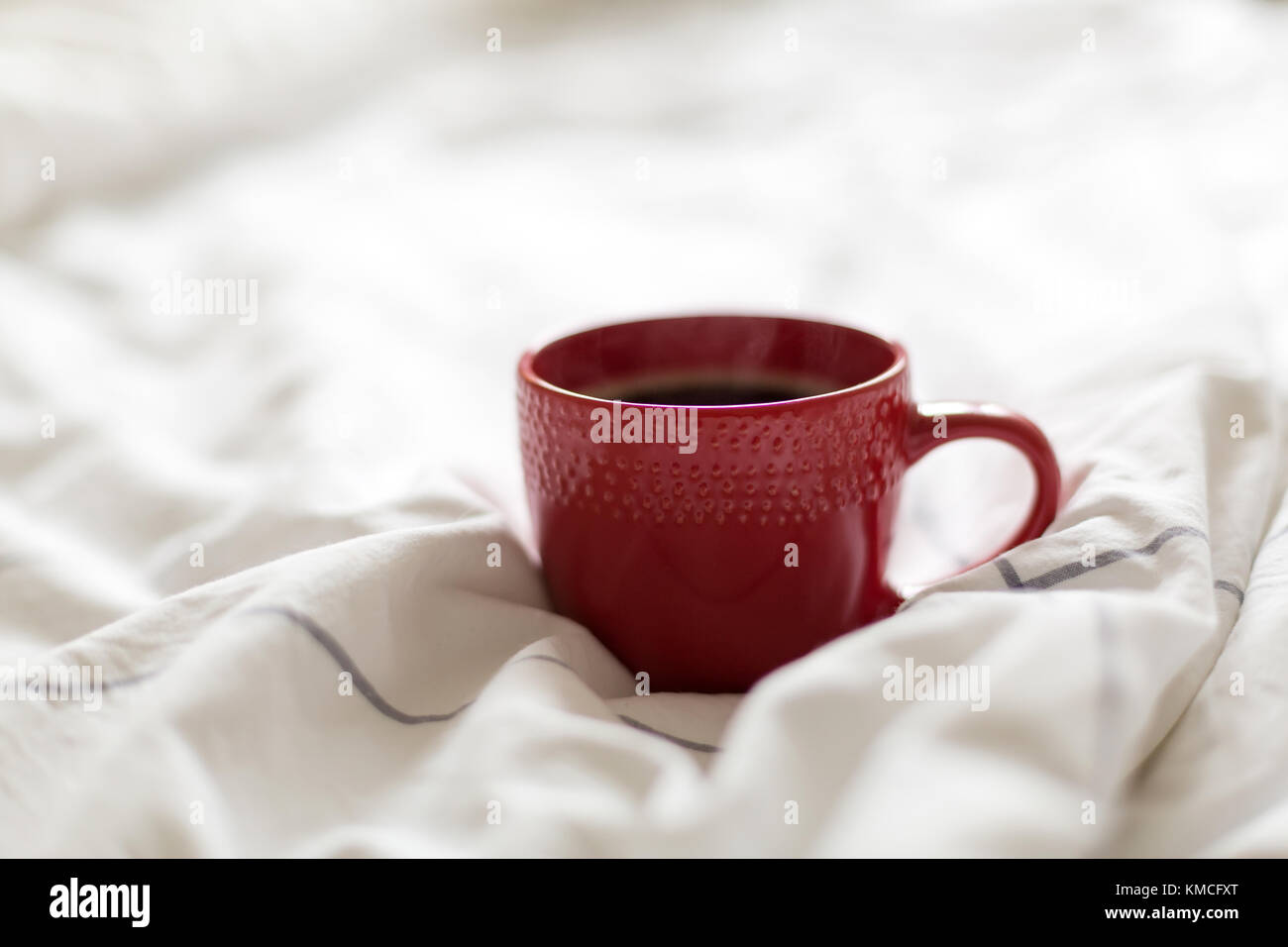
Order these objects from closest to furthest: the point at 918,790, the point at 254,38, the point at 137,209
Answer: the point at 918,790 → the point at 137,209 → the point at 254,38

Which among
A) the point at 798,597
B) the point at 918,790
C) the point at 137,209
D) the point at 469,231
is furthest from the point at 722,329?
the point at 137,209

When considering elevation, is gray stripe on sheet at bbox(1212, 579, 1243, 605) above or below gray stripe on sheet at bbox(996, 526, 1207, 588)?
below

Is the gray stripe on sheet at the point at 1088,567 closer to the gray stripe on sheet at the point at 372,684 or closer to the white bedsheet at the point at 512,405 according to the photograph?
the white bedsheet at the point at 512,405

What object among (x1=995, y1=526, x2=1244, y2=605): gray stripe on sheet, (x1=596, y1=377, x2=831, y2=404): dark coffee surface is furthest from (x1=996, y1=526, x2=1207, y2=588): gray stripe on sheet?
(x1=596, y1=377, x2=831, y2=404): dark coffee surface

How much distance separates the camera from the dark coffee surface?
0.50 meters

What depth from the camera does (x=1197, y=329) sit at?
58 centimetres

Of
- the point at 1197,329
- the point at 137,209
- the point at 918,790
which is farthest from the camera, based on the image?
the point at 137,209

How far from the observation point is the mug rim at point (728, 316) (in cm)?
42

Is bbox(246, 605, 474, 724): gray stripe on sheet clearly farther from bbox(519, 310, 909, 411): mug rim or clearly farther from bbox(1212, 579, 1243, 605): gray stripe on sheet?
bbox(1212, 579, 1243, 605): gray stripe on sheet

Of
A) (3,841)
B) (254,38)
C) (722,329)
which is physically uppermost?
(254,38)

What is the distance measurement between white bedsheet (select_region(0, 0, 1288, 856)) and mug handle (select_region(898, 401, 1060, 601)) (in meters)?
0.01

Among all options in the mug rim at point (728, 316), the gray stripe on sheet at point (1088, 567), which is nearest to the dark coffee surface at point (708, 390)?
the mug rim at point (728, 316)
